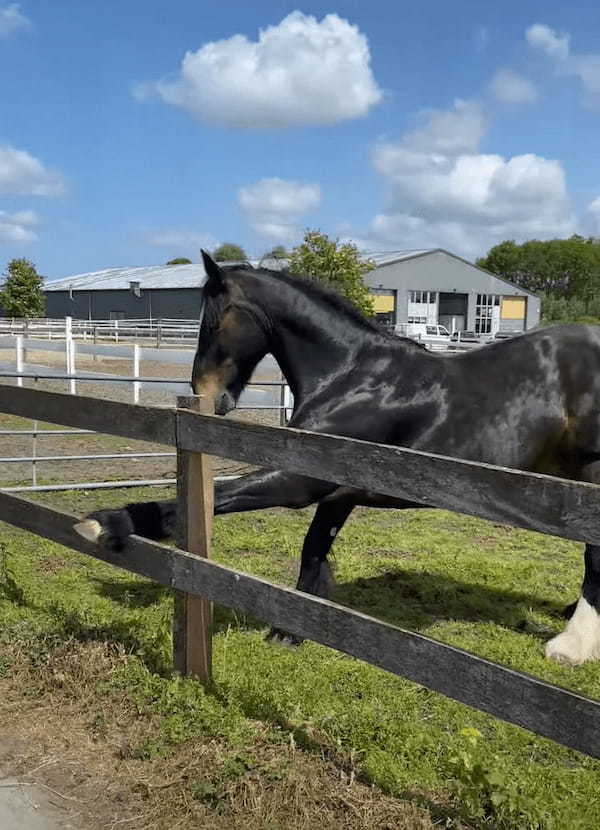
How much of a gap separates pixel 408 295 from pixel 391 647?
5447 cm

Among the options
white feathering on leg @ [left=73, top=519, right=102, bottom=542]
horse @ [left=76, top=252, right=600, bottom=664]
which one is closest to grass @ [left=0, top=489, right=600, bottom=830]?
horse @ [left=76, top=252, right=600, bottom=664]

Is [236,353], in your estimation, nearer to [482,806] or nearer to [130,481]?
[482,806]

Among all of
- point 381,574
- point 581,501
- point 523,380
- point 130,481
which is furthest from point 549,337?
point 130,481

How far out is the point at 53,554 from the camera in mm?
5770

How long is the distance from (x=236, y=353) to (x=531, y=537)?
3904mm

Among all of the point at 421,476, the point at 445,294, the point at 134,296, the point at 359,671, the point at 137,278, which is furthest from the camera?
the point at 137,278

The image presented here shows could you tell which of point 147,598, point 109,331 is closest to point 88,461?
point 147,598

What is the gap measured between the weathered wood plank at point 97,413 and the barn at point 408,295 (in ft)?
160

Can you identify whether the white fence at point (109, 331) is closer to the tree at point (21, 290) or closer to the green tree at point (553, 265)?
the tree at point (21, 290)

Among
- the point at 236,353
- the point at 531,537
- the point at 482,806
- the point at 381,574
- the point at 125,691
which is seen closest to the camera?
the point at 482,806

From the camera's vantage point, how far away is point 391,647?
2.54 m

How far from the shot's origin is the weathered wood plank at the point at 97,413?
11.0ft

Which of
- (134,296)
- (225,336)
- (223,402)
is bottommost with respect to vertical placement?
(223,402)

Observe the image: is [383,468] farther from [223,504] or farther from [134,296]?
[134,296]
